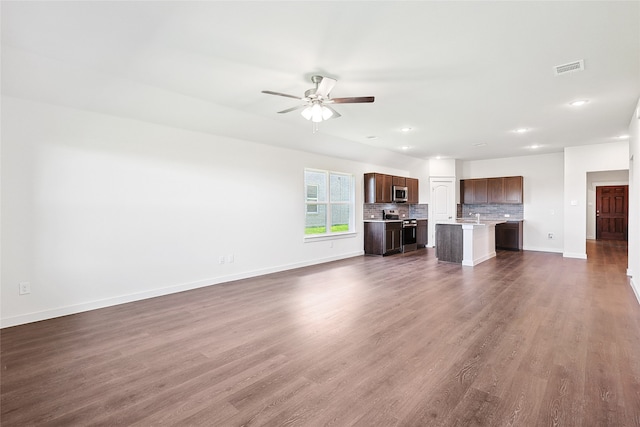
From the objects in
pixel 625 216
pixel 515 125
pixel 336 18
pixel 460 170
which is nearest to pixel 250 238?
pixel 336 18

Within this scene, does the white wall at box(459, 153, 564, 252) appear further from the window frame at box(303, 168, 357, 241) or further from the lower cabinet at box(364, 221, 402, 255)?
the window frame at box(303, 168, 357, 241)

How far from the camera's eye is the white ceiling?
7.30 feet

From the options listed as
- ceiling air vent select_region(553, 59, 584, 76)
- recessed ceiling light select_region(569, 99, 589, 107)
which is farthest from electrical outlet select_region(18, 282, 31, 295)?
recessed ceiling light select_region(569, 99, 589, 107)

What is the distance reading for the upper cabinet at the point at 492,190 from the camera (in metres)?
8.52

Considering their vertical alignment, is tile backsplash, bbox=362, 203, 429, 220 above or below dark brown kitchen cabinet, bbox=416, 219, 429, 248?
above

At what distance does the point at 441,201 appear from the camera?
30.7ft

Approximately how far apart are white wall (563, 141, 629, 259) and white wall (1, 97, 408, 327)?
22.0 feet

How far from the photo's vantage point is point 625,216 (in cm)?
1017

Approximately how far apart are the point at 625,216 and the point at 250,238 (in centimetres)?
1219

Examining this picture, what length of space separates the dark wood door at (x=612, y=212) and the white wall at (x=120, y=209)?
11.4 meters

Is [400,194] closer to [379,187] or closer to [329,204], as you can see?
[379,187]

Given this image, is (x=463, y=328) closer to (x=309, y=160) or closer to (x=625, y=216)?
(x=309, y=160)

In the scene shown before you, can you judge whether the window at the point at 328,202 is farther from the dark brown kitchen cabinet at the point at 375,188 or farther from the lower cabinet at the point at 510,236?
the lower cabinet at the point at 510,236

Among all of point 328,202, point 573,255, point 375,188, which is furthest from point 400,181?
point 573,255
